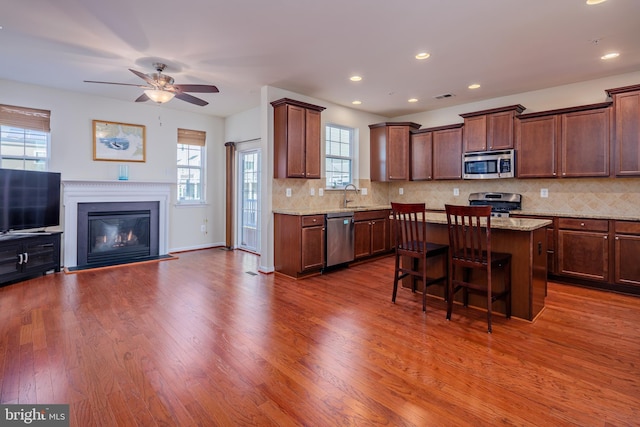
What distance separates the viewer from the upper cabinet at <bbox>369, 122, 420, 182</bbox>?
6129mm

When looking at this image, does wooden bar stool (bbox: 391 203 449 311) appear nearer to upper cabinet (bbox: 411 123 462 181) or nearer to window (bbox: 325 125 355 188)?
window (bbox: 325 125 355 188)

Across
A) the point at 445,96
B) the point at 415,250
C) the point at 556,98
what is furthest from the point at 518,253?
the point at 445,96

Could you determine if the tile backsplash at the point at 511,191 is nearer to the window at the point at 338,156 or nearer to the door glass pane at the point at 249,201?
the window at the point at 338,156

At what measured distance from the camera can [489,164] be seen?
16.7 ft

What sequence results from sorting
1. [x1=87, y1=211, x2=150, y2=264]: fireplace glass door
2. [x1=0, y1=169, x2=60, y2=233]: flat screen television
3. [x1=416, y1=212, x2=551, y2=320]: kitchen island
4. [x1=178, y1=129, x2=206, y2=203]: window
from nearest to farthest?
[x1=416, y1=212, x2=551, y2=320]: kitchen island < [x1=0, y1=169, x2=60, y2=233]: flat screen television < [x1=87, y1=211, x2=150, y2=264]: fireplace glass door < [x1=178, y1=129, x2=206, y2=203]: window

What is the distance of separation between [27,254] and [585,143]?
25.0 ft

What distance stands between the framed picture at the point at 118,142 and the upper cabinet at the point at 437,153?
5.10 metres

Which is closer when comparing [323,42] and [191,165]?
[323,42]

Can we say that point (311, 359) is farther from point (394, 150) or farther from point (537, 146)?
point (394, 150)

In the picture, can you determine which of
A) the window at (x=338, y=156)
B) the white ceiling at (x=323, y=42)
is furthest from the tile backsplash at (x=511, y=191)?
the white ceiling at (x=323, y=42)

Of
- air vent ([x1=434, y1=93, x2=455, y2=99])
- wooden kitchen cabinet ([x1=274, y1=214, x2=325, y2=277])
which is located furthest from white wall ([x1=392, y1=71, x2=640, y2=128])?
wooden kitchen cabinet ([x1=274, y1=214, x2=325, y2=277])

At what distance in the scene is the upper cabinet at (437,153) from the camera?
558cm

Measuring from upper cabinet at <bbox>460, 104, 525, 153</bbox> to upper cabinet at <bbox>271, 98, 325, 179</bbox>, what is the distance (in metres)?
2.51

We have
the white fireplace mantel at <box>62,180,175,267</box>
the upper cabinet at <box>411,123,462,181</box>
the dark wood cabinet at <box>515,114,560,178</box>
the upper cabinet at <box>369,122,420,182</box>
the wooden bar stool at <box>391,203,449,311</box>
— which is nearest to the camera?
the wooden bar stool at <box>391,203,449,311</box>
